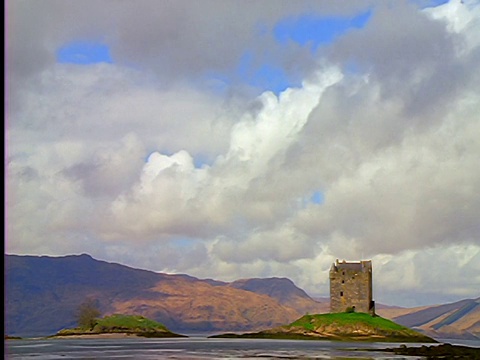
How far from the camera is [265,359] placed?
3325cm

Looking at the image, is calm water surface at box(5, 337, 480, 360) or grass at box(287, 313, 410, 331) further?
grass at box(287, 313, 410, 331)

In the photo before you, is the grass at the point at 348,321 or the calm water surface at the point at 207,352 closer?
the calm water surface at the point at 207,352

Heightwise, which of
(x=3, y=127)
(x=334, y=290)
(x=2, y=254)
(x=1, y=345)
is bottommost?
(x=1, y=345)

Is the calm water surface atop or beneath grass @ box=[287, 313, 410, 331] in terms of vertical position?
beneath

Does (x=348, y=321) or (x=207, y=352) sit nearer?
(x=207, y=352)

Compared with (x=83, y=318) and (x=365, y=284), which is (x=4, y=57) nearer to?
(x=365, y=284)

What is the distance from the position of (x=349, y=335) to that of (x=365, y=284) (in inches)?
142

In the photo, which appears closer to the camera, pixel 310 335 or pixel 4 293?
pixel 4 293

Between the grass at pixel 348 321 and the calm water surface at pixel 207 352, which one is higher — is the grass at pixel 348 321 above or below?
above

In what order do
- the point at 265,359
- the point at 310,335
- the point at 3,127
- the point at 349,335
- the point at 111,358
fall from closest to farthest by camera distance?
1. the point at 3,127
2. the point at 265,359
3. the point at 111,358
4. the point at 349,335
5. the point at 310,335

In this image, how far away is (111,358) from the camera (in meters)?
37.3

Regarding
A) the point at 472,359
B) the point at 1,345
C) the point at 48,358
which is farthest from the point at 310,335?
the point at 1,345

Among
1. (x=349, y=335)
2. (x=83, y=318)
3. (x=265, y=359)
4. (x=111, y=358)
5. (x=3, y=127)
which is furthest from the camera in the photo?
(x=83, y=318)

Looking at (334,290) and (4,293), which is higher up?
(334,290)
